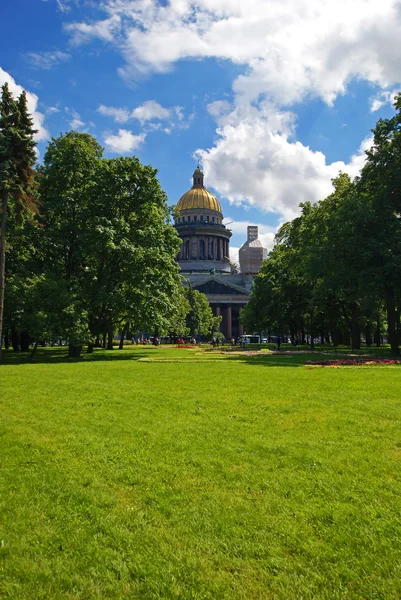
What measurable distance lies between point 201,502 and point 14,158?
79.6ft

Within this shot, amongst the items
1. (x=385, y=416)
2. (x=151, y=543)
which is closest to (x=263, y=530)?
(x=151, y=543)

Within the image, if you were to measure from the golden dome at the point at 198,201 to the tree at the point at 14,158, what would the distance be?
11569cm

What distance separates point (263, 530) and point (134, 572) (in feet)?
4.49

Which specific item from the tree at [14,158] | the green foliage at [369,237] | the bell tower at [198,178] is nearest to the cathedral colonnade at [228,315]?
the bell tower at [198,178]

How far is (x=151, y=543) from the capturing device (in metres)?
4.45

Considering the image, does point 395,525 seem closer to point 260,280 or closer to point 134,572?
point 134,572

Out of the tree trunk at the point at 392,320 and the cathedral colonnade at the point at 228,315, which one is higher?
the cathedral colonnade at the point at 228,315

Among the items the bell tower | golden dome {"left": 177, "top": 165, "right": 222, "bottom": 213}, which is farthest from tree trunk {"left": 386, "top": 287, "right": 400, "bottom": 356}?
the bell tower

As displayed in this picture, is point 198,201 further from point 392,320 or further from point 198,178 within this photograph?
point 392,320

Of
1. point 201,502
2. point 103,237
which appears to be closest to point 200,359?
point 103,237

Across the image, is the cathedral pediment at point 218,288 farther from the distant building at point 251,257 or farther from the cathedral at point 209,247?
the distant building at point 251,257

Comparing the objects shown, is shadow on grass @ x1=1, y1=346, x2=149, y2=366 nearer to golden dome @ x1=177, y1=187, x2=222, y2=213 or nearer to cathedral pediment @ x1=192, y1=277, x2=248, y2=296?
cathedral pediment @ x1=192, y1=277, x2=248, y2=296

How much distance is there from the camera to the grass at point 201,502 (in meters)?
3.95

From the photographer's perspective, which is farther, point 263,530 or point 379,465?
point 379,465
